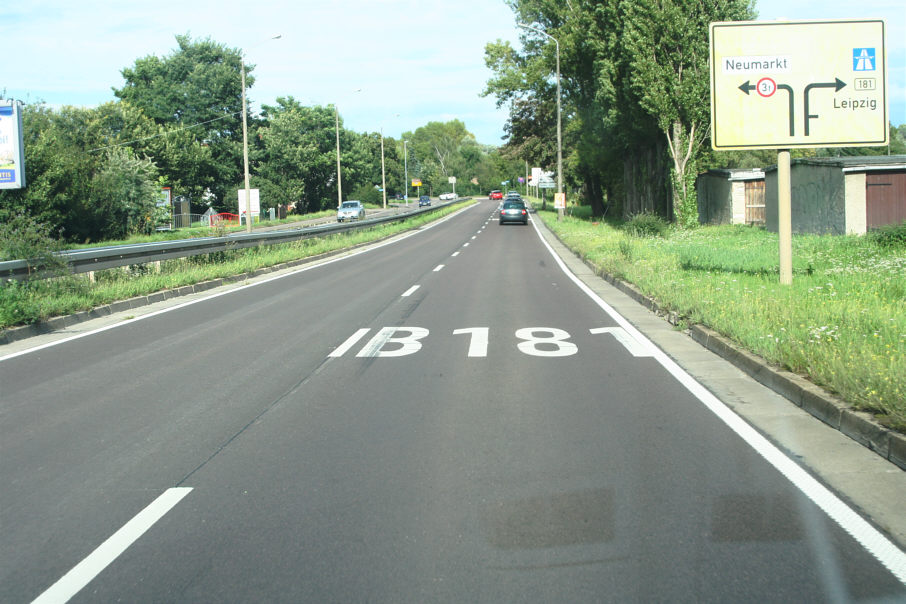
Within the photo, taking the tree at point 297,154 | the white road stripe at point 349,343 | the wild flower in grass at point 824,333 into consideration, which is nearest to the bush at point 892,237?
the wild flower in grass at point 824,333

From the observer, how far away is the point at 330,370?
8992 mm

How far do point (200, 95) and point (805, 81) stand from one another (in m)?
75.4

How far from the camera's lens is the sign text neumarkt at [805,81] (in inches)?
538

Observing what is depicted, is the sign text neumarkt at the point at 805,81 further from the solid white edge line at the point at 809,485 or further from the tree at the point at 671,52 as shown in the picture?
the tree at the point at 671,52

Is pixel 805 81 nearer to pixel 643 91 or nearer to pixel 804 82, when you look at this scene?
pixel 804 82

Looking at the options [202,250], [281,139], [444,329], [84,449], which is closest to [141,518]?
[84,449]

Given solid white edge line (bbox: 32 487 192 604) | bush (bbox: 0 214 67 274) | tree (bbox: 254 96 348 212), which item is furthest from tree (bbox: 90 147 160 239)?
solid white edge line (bbox: 32 487 192 604)

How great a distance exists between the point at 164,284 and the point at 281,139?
67572 millimetres

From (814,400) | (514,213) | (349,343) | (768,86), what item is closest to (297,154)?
(514,213)

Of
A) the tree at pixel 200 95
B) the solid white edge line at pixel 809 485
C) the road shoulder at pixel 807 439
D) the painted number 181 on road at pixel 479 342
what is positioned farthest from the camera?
the tree at pixel 200 95

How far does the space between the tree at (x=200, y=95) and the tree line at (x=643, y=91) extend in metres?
37.8

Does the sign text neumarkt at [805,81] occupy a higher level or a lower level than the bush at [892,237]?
higher

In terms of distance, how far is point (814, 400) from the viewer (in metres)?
6.76

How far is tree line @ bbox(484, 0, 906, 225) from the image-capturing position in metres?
32.7
